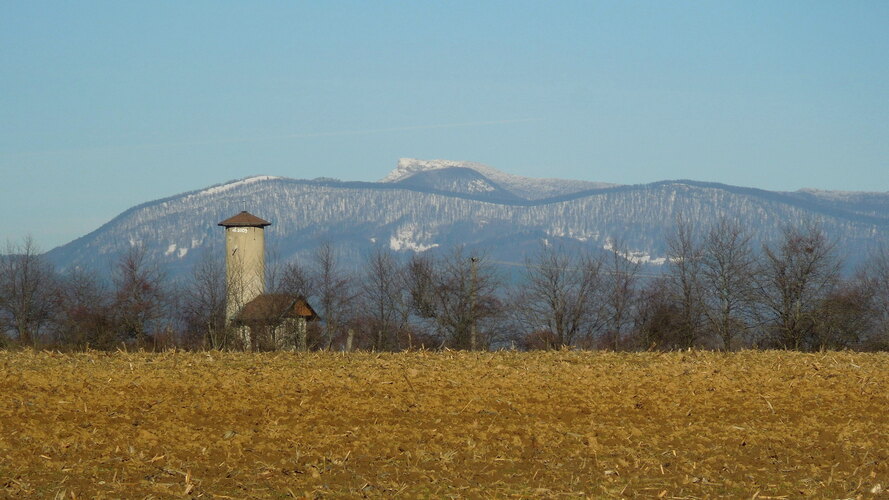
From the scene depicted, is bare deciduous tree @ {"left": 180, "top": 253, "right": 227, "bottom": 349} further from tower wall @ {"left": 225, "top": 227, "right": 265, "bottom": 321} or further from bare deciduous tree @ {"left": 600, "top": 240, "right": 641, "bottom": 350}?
bare deciduous tree @ {"left": 600, "top": 240, "right": 641, "bottom": 350}

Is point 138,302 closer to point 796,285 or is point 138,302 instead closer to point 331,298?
point 331,298

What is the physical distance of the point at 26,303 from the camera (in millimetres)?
92188

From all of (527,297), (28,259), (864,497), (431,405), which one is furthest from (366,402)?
(28,259)

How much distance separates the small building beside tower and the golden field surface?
134 ft

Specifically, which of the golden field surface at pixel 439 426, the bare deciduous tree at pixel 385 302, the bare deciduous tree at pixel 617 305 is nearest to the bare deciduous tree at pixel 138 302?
the bare deciduous tree at pixel 385 302

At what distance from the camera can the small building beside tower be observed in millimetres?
63250

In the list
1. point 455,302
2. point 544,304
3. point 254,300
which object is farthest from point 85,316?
point 544,304

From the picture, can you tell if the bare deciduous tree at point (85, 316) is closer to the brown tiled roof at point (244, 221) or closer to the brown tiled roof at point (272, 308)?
the brown tiled roof at point (272, 308)

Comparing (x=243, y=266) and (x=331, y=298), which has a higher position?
(x=243, y=266)

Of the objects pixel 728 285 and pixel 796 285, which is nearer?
pixel 796 285

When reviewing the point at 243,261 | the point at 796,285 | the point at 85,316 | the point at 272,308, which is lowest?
the point at 85,316

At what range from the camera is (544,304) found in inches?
3342

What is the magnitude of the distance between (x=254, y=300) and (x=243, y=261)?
5.10m

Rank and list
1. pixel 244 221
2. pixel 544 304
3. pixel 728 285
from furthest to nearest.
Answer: pixel 544 304, pixel 244 221, pixel 728 285
